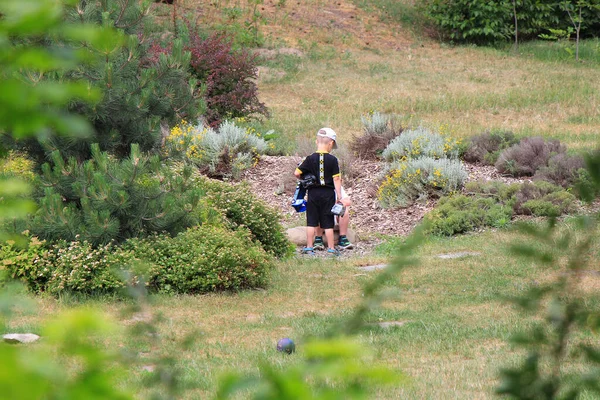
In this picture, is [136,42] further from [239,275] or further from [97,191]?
[239,275]

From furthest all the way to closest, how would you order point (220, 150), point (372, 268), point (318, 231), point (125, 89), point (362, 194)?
point (220, 150) < point (362, 194) < point (318, 231) < point (372, 268) < point (125, 89)

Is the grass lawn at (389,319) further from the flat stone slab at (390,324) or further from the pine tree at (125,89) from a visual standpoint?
the pine tree at (125,89)

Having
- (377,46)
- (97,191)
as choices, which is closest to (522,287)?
(97,191)

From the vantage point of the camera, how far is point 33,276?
26.1 feet

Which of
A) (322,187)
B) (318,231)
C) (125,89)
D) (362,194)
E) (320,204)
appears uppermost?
(125,89)

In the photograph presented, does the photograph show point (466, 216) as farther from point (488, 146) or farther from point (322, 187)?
point (488, 146)

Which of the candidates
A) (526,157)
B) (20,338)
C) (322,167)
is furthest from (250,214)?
(526,157)

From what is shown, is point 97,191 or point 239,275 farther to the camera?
point 239,275

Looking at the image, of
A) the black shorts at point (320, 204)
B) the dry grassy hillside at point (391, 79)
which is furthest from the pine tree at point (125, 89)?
the dry grassy hillside at point (391, 79)

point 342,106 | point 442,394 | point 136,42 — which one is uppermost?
point 136,42

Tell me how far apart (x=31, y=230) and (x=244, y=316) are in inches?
91.8

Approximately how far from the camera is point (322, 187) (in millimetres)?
11477

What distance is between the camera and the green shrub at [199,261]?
8219 mm

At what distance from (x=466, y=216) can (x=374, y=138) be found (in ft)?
15.5
